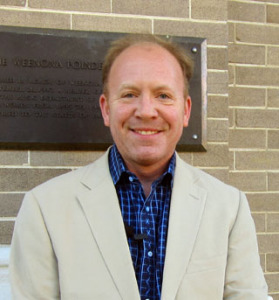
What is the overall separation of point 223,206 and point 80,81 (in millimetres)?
1215

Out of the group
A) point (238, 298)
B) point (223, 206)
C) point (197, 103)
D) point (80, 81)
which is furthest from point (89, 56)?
point (238, 298)

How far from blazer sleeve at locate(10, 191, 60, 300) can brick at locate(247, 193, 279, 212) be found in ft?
6.50

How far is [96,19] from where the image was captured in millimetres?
2701

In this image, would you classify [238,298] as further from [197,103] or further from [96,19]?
[96,19]

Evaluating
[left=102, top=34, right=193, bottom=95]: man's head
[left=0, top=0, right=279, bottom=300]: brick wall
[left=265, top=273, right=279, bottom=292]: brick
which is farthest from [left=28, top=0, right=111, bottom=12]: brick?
[left=265, top=273, right=279, bottom=292]: brick

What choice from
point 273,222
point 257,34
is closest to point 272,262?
point 273,222

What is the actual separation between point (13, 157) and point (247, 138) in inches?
69.7

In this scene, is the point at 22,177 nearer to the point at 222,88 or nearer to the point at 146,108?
the point at 146,108

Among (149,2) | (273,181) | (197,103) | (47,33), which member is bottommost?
(273,181)

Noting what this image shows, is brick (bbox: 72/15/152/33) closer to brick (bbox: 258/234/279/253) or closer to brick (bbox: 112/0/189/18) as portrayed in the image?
brick (bbox: 112/0/189/18)

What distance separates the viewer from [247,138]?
3336 mm

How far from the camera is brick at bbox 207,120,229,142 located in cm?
286

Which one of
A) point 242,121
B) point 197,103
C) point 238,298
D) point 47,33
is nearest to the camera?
point 238,298

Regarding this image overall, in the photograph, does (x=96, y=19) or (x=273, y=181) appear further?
(x=273, y=181)
